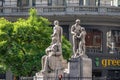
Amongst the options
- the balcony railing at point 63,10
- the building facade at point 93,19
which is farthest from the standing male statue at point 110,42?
the balcony railing at point 63,10

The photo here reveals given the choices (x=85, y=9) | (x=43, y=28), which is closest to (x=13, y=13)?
(x=85, y=9)

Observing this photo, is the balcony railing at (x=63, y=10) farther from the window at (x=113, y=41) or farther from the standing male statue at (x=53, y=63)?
the standing male statue at (x=53, y=63)

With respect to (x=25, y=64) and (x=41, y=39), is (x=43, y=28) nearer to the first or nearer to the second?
(x=41, y=39)

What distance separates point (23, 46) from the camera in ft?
137

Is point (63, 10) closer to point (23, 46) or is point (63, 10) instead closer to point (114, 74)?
point (114, 74)

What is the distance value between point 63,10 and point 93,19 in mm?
3534

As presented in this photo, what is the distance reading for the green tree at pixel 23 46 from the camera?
136 feet

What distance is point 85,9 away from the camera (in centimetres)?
5378

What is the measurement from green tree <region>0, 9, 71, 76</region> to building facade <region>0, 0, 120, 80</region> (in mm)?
10778

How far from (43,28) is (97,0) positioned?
14.0 meters

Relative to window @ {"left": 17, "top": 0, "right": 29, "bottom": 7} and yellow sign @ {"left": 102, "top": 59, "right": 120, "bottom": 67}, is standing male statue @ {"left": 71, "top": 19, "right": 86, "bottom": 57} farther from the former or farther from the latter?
window @ {"left": 17, "top": 0, "right": 29, "bottom": 7}

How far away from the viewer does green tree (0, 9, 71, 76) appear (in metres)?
41.5

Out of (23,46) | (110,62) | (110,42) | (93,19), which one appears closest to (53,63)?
(23,46)

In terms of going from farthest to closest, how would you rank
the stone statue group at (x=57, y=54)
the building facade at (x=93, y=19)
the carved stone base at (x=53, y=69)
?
the building facade at (x=93, y=19) → the stone statue group at (x=57, y=54) → the carved stone base at (x=53, y=69)
